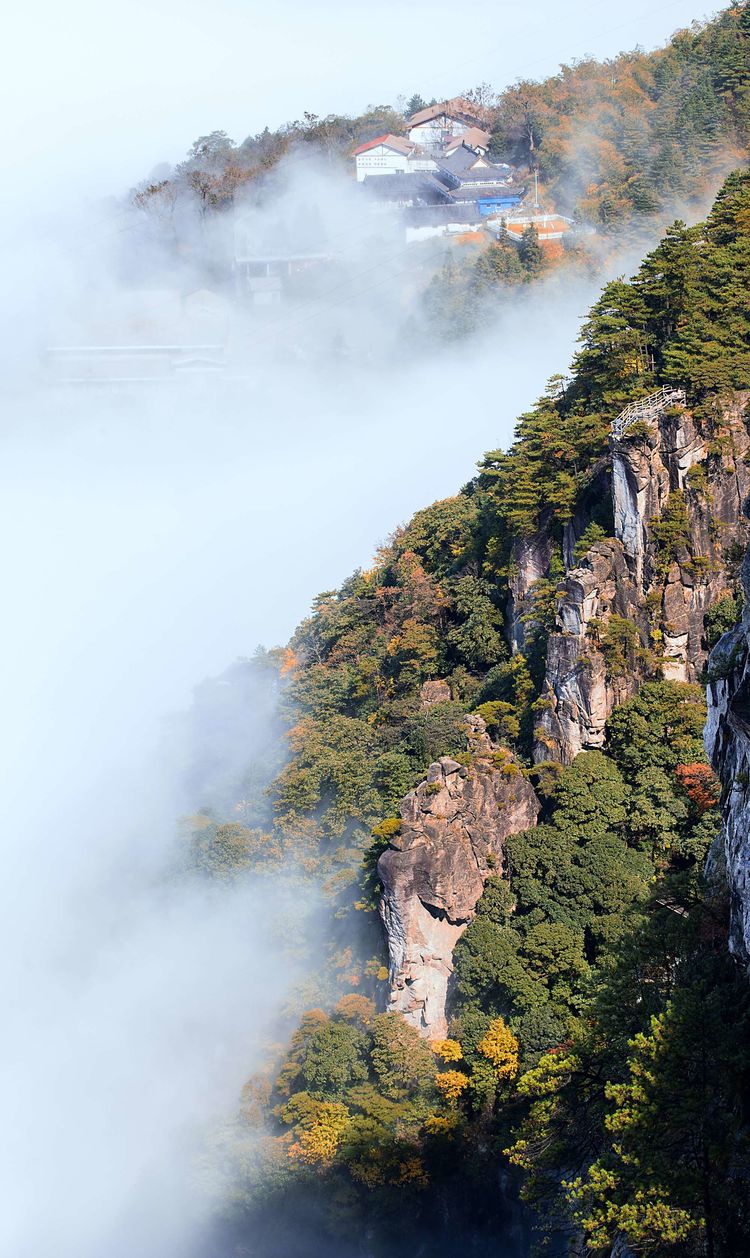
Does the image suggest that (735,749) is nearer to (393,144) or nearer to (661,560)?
(661,560)

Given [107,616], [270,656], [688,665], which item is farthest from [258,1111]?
[107,616]

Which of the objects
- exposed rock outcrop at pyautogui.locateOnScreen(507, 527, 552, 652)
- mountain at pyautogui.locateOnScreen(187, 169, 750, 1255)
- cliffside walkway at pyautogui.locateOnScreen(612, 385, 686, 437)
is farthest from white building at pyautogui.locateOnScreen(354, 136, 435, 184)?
cliffside walkway at pyautogui.locateOnScreen(612, 385, 686, 437)

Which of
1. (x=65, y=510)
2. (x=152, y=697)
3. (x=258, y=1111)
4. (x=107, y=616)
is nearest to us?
(x=258, y=1111)

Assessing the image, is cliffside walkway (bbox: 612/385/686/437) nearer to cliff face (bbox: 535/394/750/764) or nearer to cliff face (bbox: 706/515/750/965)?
cliff face (bbox: 535/394/750/764)

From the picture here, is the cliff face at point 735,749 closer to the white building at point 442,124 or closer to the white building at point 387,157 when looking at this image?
the white building at point 442,124

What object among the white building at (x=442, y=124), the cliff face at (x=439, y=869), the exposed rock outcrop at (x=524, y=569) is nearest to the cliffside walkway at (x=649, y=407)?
the exposed rock outcrop at (x=524, y=569)

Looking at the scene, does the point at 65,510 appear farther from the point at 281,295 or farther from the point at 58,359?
the point at 281,295
